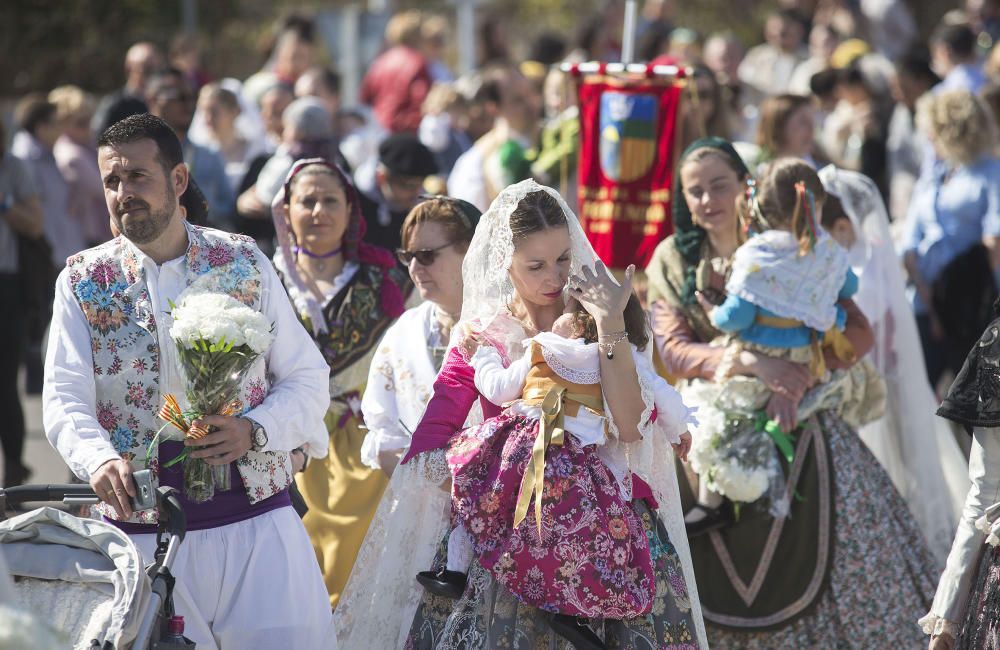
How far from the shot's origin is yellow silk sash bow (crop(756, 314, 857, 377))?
18.2 feet

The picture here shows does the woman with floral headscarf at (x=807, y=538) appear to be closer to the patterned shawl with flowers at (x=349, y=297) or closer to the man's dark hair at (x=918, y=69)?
the patterned shawl with flowers at (x=349, y=297)

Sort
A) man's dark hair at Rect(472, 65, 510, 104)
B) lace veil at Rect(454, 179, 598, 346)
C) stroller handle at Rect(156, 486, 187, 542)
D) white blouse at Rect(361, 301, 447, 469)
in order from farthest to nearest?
man's dark hair at Rect(472, 65, 510, 104) < white blouse at Rect(361, 301, 447, 469) < lace veil at Rect(454, 179, 598, 346) < stroller handle at Rect(156, 486, 187, 542)

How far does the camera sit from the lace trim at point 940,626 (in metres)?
4.05

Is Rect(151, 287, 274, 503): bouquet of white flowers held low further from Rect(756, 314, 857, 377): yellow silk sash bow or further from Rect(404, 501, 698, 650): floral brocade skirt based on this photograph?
A: Rect(756, 314, 857, 377): yellow silk sash bow

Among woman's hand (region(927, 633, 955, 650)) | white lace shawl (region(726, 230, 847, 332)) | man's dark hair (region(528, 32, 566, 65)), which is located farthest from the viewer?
man's dark hair (region(528, 32, 566, 65))

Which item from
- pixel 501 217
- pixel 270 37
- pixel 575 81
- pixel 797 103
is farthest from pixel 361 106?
pixel 501 217

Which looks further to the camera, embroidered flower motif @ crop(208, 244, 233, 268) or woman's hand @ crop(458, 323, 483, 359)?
woman's hand @ crop(458, 323, 483, 359)

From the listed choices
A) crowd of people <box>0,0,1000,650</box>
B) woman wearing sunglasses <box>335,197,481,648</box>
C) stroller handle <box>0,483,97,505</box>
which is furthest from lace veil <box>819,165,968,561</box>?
stroller handle <box>0,483,97,505</box>

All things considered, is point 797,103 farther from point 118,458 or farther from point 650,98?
point 118,458

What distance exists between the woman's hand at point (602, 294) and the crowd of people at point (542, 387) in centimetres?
1

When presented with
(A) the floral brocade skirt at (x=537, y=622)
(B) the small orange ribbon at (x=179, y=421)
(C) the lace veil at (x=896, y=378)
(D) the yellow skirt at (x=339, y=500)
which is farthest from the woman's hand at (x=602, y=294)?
(C) the lace veil at (x=896, y=378)

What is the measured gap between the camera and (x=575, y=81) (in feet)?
26.6

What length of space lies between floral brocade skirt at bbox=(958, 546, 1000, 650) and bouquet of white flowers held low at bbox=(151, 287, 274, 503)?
2.12m

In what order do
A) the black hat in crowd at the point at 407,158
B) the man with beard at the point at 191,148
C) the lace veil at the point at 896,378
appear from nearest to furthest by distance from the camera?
the lace veil at the point at 896,378 < the black hat in crowd at the point at 407,158 < the man with beard at the point at 191,148
